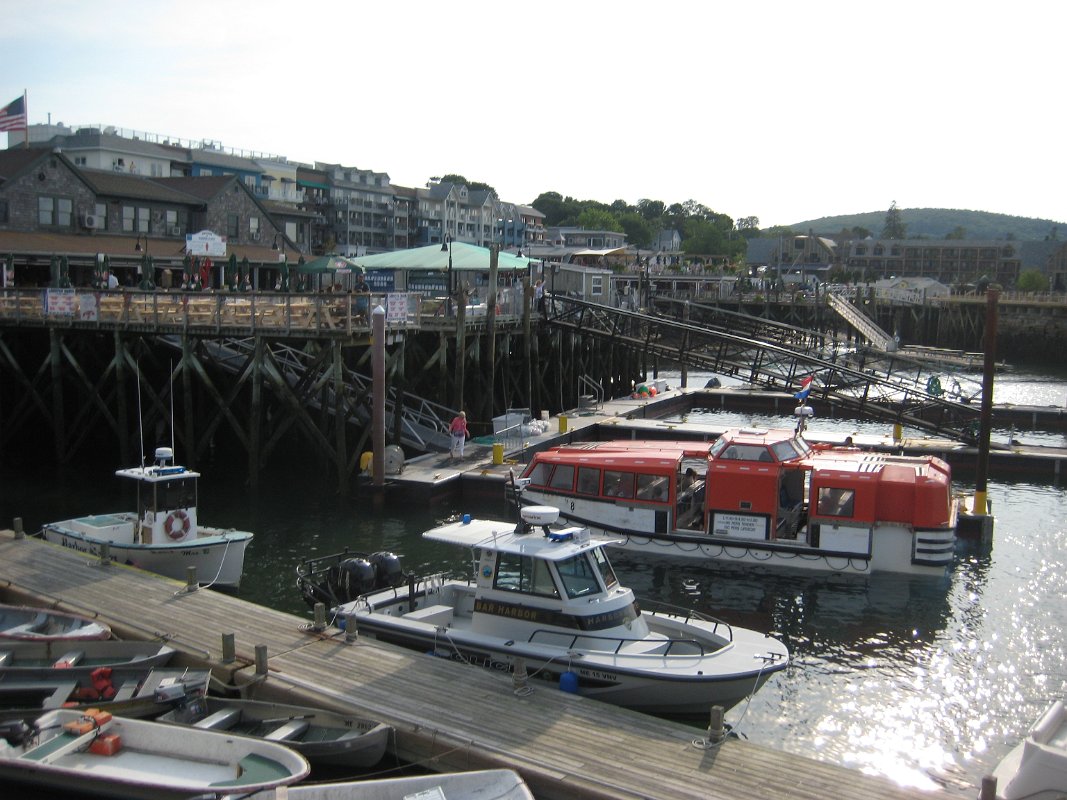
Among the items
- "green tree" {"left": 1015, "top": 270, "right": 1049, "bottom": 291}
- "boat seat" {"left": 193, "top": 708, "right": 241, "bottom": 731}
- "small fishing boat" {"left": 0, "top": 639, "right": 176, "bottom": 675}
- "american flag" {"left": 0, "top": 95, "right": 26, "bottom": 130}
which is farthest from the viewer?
"green tree" {"left": 1015, "top": 270, "right": 1049, "bottom": 291}

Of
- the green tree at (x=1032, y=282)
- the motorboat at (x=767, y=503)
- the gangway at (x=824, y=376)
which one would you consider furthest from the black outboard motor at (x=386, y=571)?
the green tree at (x=1032, y=282)

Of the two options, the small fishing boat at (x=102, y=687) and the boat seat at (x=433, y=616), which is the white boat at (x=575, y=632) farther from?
the small fishing boat at (x=102, y=687)

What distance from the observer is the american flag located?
130 ft

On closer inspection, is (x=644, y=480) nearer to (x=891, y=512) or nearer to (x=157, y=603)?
(x=891, y=512)

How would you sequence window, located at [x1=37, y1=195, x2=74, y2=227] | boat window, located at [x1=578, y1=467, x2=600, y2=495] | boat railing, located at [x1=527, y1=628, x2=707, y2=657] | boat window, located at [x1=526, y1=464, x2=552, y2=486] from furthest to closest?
window, located at [x1=37, y1=195, x2=74, y2=227] < boat window, located at [x1=526, y1=464, x2=552, y2=486] < boat window, located at [x1=578, y1=467, x2=600, y2=495] < boat railing, located at [x1=527, y1=628, x2=707, y2=657]

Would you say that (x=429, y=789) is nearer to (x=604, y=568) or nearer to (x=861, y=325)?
(x=604, y=568)

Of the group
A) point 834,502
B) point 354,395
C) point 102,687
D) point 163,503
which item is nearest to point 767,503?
point 834,502

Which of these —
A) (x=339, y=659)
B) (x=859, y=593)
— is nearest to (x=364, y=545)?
(x=339, y=659)

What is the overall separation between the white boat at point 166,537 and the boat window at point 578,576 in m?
7.82

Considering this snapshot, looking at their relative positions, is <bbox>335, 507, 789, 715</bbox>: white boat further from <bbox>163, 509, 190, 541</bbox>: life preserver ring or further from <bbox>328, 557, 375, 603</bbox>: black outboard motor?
<bbox>163, 509, 190, 541</bbox>: life preserver ring

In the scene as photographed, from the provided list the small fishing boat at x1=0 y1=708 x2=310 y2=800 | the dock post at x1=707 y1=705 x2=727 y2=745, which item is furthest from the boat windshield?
the small fishing boat at x1=0 y1=708 x2=310 y2=800

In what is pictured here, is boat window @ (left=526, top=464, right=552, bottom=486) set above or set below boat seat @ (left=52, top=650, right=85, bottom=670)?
above

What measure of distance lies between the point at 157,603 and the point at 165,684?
346 centimetres

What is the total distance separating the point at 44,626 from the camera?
15211 millimetres
